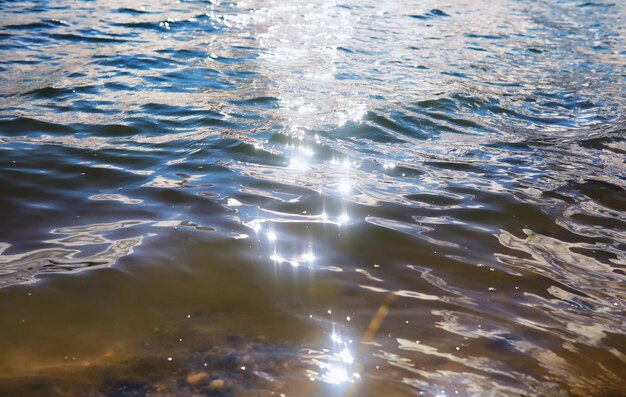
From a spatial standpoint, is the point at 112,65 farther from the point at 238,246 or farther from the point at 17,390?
the point at 17,390

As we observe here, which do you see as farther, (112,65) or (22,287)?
(112,65)

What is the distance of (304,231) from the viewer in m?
3.38

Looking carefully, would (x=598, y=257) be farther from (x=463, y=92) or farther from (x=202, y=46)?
(x=202, y=46)

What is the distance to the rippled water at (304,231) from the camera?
222 cm

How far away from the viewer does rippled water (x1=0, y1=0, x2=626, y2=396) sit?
87.5 inches

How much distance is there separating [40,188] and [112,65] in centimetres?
450

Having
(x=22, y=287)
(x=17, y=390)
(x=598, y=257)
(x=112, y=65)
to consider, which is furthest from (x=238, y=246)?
(x=112, y=65)

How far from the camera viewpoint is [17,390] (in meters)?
1.97

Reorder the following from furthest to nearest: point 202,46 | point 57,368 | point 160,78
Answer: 1. point 202,46
2. point 160,78
3. point 57,368

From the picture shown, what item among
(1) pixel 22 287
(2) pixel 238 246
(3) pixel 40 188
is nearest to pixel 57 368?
(1) pixel 22 287

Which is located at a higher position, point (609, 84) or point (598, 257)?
point (609, 84)

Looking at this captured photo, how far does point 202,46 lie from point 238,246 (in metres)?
7.18

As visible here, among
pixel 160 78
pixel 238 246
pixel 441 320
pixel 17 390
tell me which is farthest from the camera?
pixel 160 78

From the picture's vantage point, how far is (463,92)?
7.36 m
